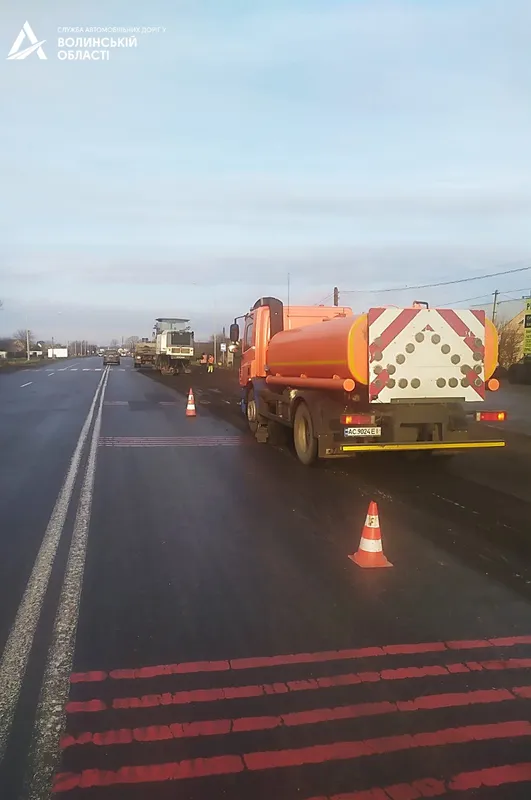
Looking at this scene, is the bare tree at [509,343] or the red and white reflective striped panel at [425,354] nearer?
the red and white reflective striped panel at [425,354]

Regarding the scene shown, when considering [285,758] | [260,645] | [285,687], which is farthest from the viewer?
[260,645]

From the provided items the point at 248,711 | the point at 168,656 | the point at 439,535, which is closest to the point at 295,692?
the point at 248,711

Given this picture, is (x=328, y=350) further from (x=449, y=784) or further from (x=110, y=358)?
(x=110, y=358)

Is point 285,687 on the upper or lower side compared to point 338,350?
lower

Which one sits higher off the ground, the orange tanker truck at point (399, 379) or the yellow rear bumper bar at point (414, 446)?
the orange tanker truck at point (399, 379)

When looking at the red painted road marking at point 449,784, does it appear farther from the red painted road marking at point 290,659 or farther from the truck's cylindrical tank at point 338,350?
the truck's cylindrical tank at point 338,350

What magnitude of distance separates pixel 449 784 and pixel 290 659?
1309 millimetres

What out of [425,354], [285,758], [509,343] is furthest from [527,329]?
[285,758]

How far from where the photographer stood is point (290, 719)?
11.2 ft

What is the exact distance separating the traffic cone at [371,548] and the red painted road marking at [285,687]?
1.82 meters

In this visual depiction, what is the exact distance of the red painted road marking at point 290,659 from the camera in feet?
12.7

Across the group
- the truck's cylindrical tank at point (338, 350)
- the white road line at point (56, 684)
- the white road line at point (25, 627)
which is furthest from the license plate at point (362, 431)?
the white road line at point (56, 684)

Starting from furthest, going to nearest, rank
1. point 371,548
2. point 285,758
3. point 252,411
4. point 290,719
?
point 252,411 < point 371,548 < point 290,719 < point 285,758

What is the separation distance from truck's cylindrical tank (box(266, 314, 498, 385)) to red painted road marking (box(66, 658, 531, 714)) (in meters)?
5.63
